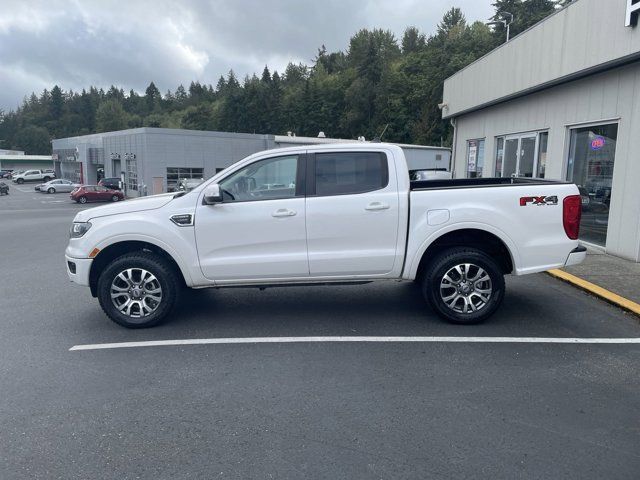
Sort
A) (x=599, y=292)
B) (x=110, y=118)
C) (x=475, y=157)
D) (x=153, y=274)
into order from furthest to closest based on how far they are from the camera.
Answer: (x=110, y=118) < (x=475, y=157) < (x=599, y=292) < (x=153, y=274)

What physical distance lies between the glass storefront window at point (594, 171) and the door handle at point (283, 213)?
6.88 metres

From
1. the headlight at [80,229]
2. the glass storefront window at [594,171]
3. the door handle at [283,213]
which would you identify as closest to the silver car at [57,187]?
the glass storefront window at [594,171]

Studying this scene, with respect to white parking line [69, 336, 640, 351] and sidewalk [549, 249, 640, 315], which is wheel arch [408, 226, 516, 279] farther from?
sidewalk [549, 249, 640, 315]

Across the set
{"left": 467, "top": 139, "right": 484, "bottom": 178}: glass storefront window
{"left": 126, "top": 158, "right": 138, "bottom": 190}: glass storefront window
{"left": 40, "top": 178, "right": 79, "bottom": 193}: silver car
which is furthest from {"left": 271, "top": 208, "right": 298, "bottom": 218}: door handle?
{"left": 40, "top": 178, "right": 79, "bottom": 193}: silver car

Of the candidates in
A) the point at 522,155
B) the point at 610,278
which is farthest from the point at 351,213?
the point at 522,155

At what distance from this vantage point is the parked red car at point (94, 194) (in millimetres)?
38356

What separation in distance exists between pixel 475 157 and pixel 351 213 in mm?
12161

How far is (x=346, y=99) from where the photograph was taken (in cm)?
8525

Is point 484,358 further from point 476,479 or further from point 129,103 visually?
point 129,103

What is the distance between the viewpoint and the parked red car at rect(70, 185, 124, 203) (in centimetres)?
3836

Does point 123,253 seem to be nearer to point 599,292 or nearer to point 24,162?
point 599,292

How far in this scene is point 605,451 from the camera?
129 inches

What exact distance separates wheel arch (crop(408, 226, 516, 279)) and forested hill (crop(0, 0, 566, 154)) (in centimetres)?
5801

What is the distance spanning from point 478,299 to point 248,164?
296 centimetres
